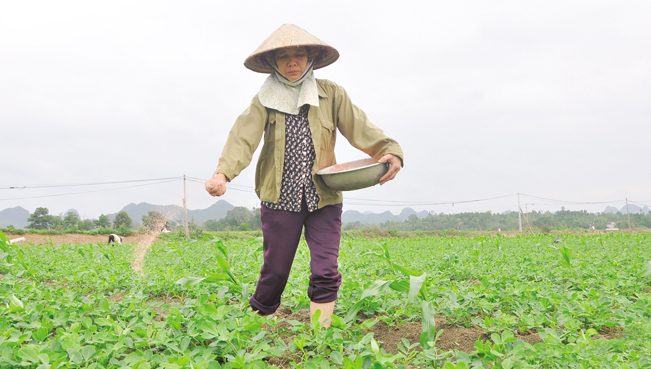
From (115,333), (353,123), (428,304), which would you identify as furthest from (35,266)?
(428,304)

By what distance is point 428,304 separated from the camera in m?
2.33

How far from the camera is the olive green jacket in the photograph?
273cm

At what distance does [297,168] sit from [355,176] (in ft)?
Answer: 1.31

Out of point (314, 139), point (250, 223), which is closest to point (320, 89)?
point (314, 139)

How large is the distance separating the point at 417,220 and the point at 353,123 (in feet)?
181

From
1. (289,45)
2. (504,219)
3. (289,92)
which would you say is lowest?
(504,219)

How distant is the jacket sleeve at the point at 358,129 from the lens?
2.90 metres

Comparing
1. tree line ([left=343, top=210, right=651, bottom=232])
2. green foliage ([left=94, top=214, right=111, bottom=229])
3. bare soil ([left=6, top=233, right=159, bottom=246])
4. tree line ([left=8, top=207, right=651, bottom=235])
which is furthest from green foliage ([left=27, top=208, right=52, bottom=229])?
tree line ([left=343, top=210, right=651, bottom=232])

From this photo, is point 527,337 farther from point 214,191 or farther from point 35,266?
point 35,266

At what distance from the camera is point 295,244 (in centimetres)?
282

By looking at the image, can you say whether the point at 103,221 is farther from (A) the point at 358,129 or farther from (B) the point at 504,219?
(B) the point at 504,219

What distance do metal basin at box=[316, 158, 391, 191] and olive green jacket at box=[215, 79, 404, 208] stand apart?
10 centimetres

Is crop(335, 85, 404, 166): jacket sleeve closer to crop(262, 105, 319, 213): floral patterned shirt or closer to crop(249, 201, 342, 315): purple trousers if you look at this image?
crop(262, 105, 319, 213): floral patterned shirt

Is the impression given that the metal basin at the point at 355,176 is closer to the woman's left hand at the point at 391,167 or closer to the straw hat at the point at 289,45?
the woman's left hand at the point at 391,167
